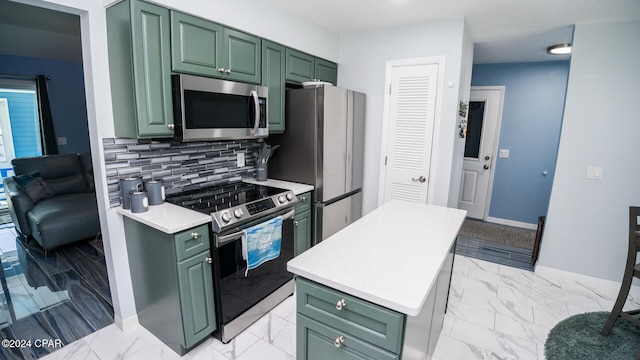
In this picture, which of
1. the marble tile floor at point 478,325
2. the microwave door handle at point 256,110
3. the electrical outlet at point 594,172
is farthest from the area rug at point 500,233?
the microwave door handle at point 256,110

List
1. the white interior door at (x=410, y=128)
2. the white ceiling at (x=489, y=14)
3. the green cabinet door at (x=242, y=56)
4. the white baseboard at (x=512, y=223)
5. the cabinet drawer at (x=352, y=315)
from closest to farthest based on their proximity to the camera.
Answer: the cabinet drawer at (x=352, y=315), the green cabinet door at (x=242, y=56), the white ceiling at (x=489, y=14), the white interior door at (x=410, y=128), the white baseboard at (x=512, y=223)

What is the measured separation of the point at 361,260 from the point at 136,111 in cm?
154

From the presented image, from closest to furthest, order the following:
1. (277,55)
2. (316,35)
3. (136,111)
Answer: (136,111) < (277,55) < (316,35)

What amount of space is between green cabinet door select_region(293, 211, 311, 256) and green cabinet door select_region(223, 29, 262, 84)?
47.6 inches

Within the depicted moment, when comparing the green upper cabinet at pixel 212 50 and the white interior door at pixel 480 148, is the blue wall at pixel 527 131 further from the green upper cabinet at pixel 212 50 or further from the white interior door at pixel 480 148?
the green upper cabinet at pixel 212 50

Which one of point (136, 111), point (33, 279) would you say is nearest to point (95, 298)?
point (33, 279)

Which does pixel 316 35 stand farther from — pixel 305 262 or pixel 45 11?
pixel 305 262

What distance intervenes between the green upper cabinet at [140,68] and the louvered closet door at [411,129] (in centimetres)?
221

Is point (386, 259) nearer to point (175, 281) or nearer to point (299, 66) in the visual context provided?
point (175, 281)

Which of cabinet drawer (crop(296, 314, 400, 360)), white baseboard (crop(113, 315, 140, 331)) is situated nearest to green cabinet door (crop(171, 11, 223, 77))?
cabinet drawer (crop(296, 314, 400, 360))

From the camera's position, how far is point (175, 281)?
176 centimetres

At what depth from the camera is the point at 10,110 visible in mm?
4695

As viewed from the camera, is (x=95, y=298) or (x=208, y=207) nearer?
(x=208, y=207)

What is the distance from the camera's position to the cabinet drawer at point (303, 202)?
260cm
